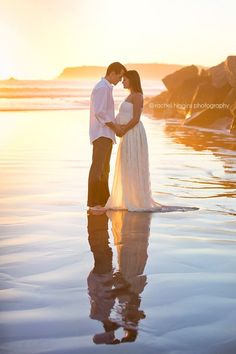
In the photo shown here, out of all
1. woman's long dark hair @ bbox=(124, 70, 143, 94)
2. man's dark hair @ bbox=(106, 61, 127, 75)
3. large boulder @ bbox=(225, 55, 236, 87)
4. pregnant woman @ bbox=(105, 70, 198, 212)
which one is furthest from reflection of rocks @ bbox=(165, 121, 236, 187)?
man's dark hair @ bbox=(106, 61, 127, 75)

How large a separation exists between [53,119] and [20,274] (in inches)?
924

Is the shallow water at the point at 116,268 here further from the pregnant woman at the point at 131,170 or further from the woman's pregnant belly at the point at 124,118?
the woman's pregnant belly at the point at 124,118

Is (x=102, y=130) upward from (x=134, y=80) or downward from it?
downward

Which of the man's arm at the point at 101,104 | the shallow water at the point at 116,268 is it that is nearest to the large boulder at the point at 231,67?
the shallow water at the point at 116,268

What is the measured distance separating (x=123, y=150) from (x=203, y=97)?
19172 millimetres

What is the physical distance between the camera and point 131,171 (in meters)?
9.84

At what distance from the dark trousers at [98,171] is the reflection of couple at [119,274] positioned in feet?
1.96

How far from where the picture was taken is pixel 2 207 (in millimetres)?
9656

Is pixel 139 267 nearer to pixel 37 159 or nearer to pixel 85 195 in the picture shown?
pixel 85 195

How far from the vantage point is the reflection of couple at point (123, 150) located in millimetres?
9594

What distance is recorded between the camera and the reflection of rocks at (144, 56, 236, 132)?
25.9m

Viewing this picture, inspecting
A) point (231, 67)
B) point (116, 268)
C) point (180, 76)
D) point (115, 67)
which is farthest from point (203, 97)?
point (116, 268)

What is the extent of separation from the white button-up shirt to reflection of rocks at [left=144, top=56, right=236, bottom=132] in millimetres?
13735

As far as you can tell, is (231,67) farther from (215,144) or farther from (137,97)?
(137,97)
